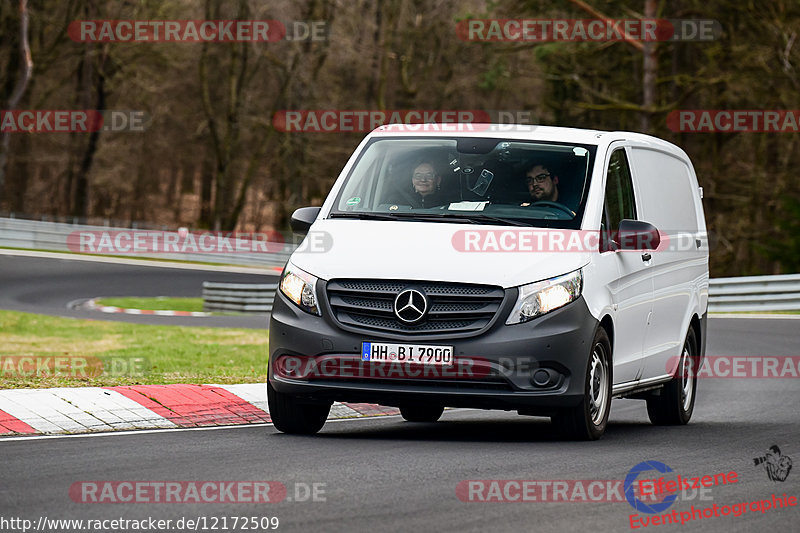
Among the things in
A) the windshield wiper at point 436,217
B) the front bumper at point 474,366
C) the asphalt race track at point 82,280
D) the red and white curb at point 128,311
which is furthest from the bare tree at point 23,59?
the front bumper at point 474,366

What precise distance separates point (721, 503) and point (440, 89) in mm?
50498

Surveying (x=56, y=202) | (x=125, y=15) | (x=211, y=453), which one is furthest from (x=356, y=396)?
(x=56, y=202)

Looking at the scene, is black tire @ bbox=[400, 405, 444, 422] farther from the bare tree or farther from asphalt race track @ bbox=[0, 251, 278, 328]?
the bare tree

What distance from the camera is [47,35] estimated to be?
5550 cm

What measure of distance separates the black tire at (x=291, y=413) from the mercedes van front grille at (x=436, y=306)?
0.90 meters

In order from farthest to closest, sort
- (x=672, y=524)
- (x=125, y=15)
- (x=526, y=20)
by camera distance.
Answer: (x=125, y=15), (x=526, y=20), (x=672, y=524)

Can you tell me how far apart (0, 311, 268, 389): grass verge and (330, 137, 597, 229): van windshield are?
2.90m

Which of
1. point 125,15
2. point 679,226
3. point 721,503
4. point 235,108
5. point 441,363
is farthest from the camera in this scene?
point 235,108

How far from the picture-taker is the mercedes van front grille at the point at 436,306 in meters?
8.80

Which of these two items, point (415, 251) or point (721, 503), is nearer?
point (721, 503)

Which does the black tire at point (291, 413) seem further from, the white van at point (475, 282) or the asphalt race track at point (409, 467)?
the asphalt race track at point (409, 467)

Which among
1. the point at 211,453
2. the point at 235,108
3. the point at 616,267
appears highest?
the point at 235,108

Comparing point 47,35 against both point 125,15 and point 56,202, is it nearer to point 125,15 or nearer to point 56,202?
point 125,15

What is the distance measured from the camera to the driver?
977cm
